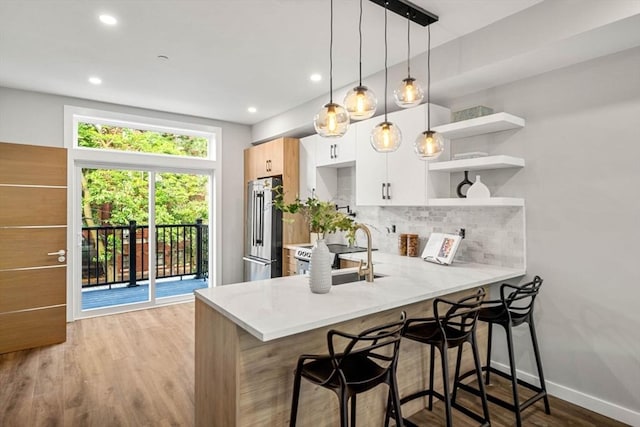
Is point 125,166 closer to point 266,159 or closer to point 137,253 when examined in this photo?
point 137,253

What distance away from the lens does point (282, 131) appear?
500 centimetres

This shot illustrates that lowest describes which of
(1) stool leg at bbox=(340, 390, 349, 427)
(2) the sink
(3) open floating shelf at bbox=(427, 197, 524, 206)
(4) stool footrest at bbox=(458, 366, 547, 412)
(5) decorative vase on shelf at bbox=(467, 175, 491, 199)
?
(4) stool footrest at bbox=(458, 366, 547, 412)

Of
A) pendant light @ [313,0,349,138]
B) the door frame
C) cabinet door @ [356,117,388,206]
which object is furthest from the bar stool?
the door frame

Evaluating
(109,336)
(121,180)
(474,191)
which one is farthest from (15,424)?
(474,191)

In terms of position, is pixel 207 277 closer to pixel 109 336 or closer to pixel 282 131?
pixel 109 336

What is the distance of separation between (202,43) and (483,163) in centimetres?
245

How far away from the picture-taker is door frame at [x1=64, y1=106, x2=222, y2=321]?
4.41m

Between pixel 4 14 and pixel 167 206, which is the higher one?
pixel 4 14

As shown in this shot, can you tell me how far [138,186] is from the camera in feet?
16.2

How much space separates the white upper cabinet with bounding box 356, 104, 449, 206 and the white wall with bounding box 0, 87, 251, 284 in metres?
2.40

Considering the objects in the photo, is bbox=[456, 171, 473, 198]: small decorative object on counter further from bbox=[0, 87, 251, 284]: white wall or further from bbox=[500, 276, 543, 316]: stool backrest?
bbox=[0, 87, 251, 284]: white wall

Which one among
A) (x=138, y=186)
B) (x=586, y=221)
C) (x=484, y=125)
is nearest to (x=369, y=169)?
(x=484, y=125)

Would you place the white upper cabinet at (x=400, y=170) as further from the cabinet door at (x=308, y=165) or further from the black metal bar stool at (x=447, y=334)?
the black metal bar stool at (x=447, y=334)

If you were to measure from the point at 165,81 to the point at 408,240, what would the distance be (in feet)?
9.95
